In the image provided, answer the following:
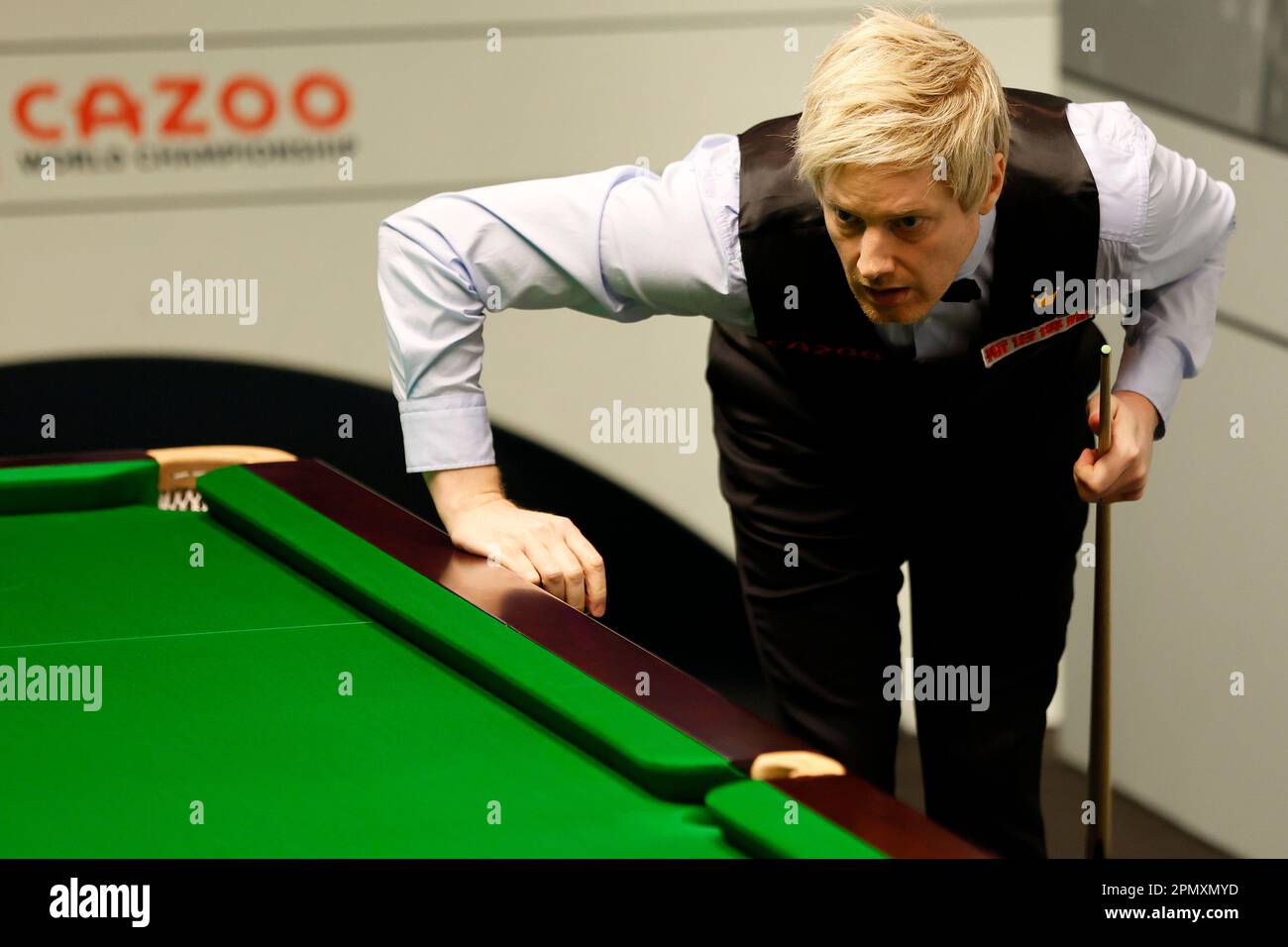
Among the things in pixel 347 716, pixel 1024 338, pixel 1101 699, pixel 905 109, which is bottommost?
pixel 1101 699

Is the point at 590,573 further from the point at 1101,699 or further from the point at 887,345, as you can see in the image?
the point at 1101,699

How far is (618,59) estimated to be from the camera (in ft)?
10.2

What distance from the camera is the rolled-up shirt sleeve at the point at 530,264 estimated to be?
1825mm

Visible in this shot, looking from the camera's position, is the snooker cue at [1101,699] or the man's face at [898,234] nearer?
the man's face at [898,234]

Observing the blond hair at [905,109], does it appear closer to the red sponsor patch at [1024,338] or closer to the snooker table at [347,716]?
the red sponsor patch at [1024,338]

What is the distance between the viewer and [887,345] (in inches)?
74.9

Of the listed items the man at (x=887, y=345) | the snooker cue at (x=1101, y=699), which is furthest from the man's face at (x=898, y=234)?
the snooker cue at (x=1101, y=699)

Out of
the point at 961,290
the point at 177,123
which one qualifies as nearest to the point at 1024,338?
the point at 961,290

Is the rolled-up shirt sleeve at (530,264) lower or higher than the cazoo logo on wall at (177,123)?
lower

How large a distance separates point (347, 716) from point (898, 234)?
722mm

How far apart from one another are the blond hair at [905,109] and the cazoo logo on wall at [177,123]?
5.06ft

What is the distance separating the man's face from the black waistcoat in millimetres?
81

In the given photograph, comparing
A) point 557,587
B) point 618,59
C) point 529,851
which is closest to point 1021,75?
point 618,59
